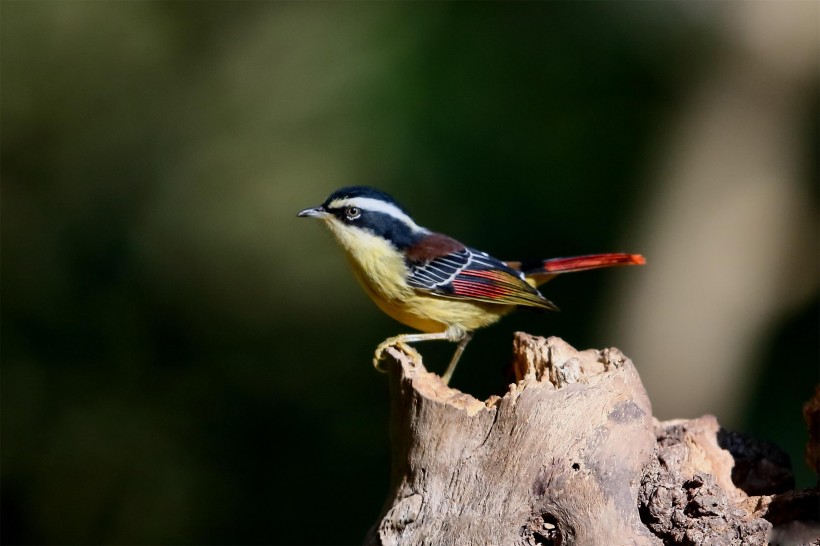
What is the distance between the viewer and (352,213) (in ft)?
15.7

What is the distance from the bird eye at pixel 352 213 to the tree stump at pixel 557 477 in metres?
1.72

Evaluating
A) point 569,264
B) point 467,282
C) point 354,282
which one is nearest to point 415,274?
point 467,282

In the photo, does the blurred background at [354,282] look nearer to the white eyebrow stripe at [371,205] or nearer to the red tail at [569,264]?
the red tail at [569,264]

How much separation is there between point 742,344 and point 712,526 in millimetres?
4462

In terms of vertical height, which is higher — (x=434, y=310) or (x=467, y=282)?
(x=467, y=282)

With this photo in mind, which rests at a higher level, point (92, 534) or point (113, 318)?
point (113, 318)

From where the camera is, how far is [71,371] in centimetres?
729

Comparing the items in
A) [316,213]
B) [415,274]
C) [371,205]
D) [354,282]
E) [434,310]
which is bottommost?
[354,282]

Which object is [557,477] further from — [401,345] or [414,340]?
[414,340]

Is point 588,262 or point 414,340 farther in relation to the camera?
point 588,262

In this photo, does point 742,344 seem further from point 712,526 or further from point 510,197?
point 712,526

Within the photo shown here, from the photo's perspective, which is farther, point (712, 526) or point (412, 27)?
point (412, 27)

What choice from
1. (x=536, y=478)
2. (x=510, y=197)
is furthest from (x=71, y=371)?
(x=536, y=478)

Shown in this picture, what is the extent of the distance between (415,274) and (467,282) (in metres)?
0.28
